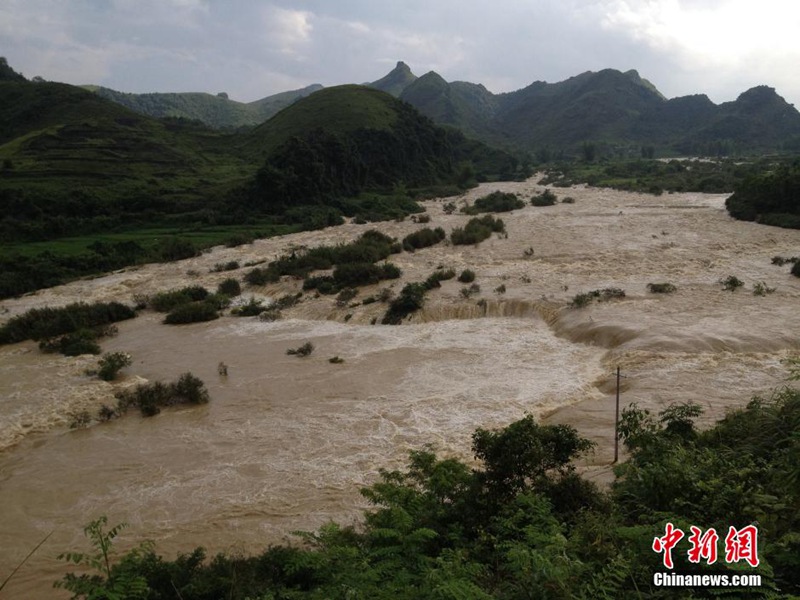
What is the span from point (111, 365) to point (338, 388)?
7427 millimetres

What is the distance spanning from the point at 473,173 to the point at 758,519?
7567 cm

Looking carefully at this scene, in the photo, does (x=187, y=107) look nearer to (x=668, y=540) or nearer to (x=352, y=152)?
(x=352, y=152)

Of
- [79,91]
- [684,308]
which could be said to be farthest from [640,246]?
[79,91]

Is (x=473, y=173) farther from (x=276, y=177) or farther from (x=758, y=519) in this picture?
(x=758, y=519)

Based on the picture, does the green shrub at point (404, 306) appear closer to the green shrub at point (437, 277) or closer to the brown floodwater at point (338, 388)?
the brown floodwater at point (338, 388)

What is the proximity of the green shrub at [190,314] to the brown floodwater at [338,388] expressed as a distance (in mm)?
454

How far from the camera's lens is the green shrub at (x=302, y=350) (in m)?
17.4

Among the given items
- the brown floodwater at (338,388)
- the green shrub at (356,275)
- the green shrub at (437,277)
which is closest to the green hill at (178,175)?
the brown floodwater at (338,388)

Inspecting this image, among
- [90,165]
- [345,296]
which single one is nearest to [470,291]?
[345,296]

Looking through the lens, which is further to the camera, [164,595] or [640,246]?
[640,246]

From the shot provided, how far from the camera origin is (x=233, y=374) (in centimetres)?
1636

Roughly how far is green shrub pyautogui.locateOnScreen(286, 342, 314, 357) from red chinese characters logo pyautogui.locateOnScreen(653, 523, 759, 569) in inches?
540

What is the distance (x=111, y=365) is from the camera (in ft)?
53.7

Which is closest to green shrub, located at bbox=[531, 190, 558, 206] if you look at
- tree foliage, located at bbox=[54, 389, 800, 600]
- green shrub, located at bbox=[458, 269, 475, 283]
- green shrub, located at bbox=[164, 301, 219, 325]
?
green shrub, located at bbox=[458, 269, 475, 283]
